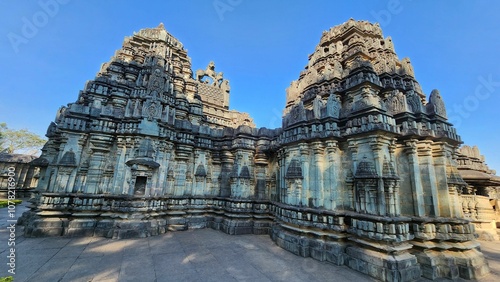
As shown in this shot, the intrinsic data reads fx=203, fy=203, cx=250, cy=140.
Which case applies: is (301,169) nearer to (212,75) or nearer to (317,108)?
(317,108)

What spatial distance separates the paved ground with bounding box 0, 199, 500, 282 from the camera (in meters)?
6.14

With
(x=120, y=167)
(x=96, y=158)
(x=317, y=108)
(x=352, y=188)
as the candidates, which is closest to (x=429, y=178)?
(x=352, y=188)

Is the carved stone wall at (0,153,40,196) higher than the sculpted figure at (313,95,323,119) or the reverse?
the reverse

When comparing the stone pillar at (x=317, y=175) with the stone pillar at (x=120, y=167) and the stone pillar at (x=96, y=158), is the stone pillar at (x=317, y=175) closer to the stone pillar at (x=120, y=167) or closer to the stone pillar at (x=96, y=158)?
the stone pillar at (x=120, y=167)

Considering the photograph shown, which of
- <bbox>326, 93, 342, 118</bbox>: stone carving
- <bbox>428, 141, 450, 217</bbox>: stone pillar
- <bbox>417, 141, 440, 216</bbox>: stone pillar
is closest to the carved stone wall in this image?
<bbox>326, 93, 342, 118</bbox>: stone carving

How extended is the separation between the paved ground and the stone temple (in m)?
0.84

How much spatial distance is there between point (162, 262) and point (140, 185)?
18.1ft

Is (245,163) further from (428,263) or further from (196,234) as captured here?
(428,263)

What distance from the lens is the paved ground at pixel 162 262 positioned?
20.2 feet

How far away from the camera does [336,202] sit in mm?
8586

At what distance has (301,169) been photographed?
958cm

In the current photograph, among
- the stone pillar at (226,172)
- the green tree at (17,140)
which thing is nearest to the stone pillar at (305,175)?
the stone pillar at (226,172)

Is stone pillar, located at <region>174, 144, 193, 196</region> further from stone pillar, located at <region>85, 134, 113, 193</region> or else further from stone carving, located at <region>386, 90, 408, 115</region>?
stone carving, located at <region>386, 90, 408, 115</region>

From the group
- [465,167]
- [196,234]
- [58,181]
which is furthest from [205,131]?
[465,167]
